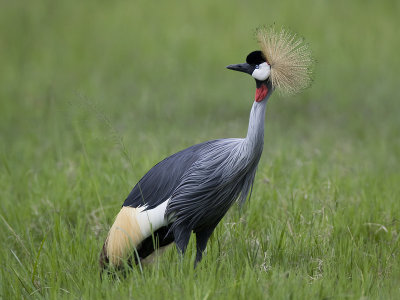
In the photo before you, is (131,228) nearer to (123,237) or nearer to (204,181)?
(123,237)

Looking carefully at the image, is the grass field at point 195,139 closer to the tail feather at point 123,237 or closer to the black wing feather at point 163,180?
the tail feather at point 123,237

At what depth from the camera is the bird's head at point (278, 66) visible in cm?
270

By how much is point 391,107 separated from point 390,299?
5065 millimetres

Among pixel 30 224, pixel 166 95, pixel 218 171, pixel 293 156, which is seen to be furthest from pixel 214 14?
pixel 218 171

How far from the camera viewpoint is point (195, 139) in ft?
19.3

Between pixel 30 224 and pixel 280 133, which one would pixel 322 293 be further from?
pixel 280 133

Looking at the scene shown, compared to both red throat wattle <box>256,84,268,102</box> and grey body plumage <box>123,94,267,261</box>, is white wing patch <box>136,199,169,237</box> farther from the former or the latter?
red throat wattle <box>256,84,268,102</box>

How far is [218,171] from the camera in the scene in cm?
279

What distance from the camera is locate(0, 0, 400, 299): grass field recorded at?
297cm

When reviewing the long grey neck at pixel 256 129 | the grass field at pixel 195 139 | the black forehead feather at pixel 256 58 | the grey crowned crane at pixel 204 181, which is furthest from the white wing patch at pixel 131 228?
the black forehead feather at pixel 256 58

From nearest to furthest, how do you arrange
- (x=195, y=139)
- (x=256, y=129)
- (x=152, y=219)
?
(x=256, y=129), (x=152, y=219), (x=195, y=139)

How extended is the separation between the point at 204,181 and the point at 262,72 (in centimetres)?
58

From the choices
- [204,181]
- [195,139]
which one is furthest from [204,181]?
[195,139]

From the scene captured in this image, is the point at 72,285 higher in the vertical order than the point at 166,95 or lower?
lower
